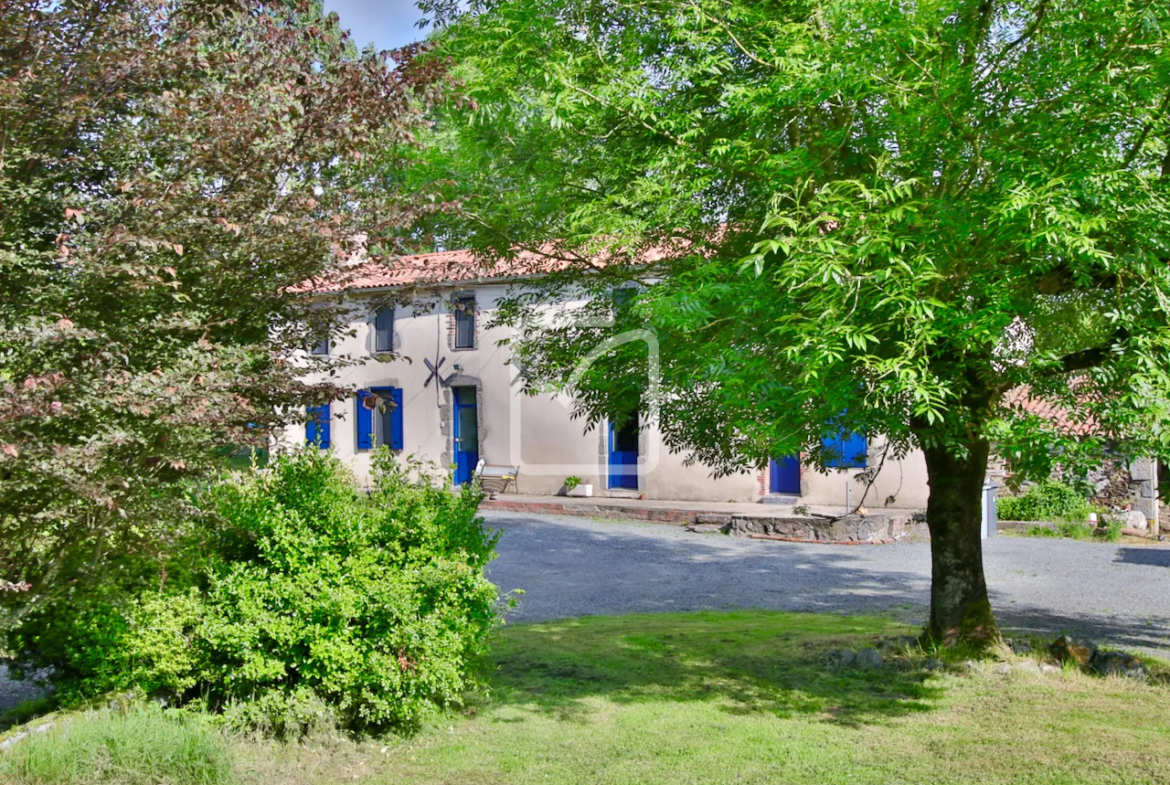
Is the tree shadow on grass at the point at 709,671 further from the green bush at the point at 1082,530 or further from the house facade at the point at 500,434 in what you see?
the house facade at the point at 500,434

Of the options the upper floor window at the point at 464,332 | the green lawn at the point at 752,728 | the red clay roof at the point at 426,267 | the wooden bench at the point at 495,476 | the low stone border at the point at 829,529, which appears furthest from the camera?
the upper floor window at the point at 464,332

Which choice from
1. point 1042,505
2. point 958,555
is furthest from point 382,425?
point 958,555

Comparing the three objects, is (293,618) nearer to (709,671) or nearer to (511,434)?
(709,671)

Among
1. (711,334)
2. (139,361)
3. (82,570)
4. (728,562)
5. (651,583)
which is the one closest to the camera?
(139,361)

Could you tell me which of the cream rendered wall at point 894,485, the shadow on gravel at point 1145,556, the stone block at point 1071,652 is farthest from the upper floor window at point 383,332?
the stone block at point 1071,652

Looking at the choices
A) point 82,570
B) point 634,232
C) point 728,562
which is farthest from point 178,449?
point 728,562

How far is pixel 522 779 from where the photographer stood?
17.5 ft

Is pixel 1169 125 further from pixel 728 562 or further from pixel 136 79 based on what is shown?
pixel 728 562

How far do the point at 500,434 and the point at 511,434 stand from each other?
0.34 metres

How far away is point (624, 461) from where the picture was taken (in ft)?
71.9

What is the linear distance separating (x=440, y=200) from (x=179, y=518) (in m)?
3.52

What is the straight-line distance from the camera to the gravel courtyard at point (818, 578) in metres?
10.7

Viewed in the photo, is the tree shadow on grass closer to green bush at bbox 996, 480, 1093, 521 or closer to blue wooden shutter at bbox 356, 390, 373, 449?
green bush at bbox 996, 480, 1093, 521

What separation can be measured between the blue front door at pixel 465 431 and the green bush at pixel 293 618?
17623 millimetres
